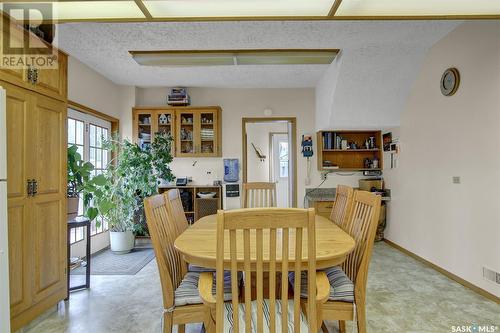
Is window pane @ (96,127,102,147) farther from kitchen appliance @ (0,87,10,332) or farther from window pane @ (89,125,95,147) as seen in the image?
kitchen appliance @ (0,87,10,332)

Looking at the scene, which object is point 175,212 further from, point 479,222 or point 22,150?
point 479,222

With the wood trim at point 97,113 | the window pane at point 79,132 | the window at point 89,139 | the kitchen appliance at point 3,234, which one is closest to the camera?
the kitchen appliance at point 3,234

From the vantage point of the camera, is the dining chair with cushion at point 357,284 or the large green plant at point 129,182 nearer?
the dining chair with cushion at point 357,284

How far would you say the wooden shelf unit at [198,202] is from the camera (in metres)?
4.45

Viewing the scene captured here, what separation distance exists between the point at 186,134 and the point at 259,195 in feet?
6.66

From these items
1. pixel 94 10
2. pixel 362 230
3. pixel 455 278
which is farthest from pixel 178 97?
pixel 455 278

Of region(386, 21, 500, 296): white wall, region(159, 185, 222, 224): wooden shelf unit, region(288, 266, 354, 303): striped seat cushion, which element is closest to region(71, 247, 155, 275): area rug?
region(159, 185, 222, 224): wooden shelf unit

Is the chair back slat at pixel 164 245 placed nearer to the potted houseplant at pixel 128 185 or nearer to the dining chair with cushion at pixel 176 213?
the dining chair with cushion at pixel 176 213

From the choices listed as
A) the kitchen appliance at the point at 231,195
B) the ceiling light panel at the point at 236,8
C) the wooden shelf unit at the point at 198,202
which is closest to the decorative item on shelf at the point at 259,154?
the kitchen appliance at the point at 231,195

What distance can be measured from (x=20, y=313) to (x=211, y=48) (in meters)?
2.98

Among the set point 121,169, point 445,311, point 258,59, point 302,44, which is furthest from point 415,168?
point 121,169

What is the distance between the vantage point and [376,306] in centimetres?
235

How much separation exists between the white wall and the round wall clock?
0.06 metres

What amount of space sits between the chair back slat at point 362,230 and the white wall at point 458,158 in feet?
4.90
